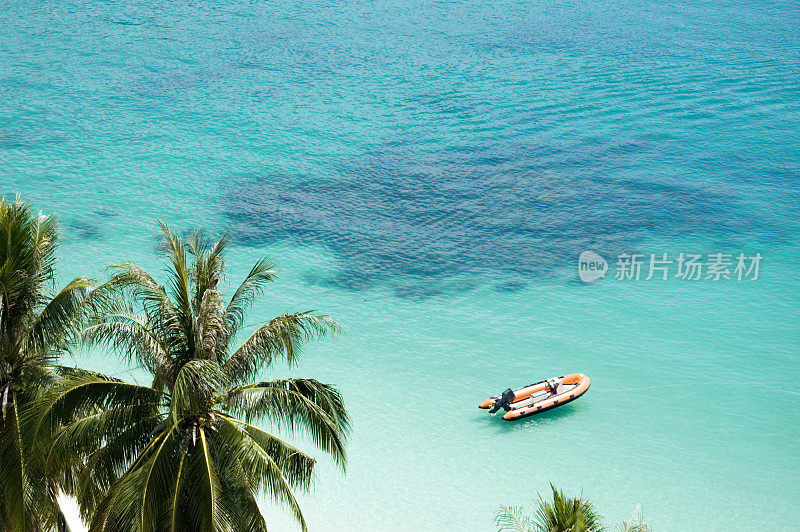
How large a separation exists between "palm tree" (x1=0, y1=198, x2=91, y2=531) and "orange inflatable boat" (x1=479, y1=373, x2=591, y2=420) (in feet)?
34.4

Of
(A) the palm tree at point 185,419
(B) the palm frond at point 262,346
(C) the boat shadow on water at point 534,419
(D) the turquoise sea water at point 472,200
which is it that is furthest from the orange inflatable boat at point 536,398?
(B) the palm frond at point 262,346

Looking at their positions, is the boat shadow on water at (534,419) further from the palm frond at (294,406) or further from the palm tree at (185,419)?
the palm frond at (294,406)

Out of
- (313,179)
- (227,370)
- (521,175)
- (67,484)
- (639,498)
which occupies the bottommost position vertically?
(67,484)

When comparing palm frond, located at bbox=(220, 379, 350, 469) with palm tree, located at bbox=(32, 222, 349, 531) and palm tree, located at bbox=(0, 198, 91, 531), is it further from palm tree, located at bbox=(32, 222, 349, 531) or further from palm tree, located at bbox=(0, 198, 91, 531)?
palm tree, located at bbox=(0, 198, 91, 531)

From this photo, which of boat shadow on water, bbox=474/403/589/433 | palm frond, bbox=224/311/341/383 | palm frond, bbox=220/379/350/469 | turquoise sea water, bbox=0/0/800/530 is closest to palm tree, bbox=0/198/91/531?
palm frond, bbox=224/311/341/383

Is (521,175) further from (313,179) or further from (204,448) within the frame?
(204,448)

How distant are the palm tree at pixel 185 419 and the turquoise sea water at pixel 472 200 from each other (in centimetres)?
671

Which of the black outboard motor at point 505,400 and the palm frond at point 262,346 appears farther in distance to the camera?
the black outboard motor at point 505,400

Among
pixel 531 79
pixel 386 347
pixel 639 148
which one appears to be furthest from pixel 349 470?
pixel 531 79

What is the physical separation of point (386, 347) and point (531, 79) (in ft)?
72.4

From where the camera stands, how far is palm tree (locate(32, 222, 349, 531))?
8.97 m

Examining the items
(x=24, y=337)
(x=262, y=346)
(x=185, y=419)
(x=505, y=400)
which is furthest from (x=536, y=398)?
(x=24, y=337)

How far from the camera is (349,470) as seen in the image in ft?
56.6

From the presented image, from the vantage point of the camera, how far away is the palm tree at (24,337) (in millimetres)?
9641
